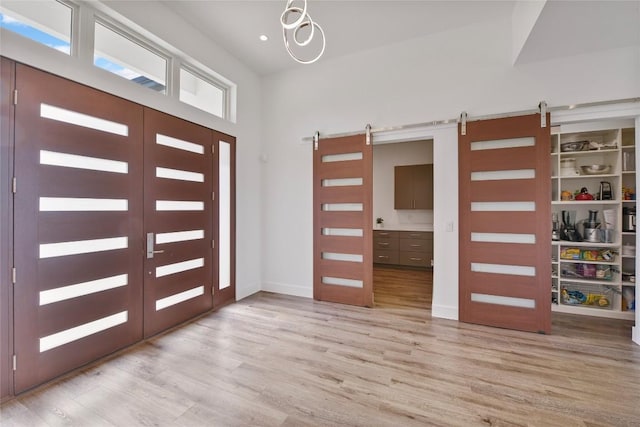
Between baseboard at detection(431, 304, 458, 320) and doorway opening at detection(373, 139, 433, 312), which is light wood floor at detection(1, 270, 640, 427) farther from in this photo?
doorway opening at detection(373, 139, 433, 312)

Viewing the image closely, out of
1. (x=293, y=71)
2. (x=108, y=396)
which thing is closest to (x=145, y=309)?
(x=108, y=396)

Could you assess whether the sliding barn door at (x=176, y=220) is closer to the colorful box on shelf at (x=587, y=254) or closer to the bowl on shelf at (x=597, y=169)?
the colorful box on shelf at (x=587, y=254)

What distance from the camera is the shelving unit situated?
11.3 feet

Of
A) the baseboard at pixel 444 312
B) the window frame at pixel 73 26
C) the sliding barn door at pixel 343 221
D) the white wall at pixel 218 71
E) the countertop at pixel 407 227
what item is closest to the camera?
the white wall at pixel 218 71

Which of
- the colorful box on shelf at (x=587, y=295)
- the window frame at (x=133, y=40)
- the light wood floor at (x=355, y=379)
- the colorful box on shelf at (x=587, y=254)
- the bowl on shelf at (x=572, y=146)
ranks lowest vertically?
the light wood floor at (x=355, y=379)

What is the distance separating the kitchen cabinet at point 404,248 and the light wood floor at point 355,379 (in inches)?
111

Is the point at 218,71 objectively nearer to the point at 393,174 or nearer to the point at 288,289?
the point at 288,289

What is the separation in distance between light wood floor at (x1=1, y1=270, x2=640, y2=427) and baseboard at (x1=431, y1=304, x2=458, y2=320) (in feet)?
0.50

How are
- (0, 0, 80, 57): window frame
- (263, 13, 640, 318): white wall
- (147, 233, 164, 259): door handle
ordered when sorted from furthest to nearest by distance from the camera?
(263, 13, 640, 318): white wall → (147, 233, 164, 259): door handle → (0, 0, 80, 57): window frame

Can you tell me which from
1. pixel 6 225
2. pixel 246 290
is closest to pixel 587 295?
pixel 246 290

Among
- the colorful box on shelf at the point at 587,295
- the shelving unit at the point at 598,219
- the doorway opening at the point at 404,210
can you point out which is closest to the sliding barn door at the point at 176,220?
the doorway opening at the point at 404,210

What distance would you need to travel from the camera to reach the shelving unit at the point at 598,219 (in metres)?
3.46

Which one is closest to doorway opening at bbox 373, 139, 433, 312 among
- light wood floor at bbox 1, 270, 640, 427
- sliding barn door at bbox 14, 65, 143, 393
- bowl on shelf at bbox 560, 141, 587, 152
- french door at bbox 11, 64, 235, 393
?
bowl on shelf at bbox 560, 141, 587, 152

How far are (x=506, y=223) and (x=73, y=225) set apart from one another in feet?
14.5
